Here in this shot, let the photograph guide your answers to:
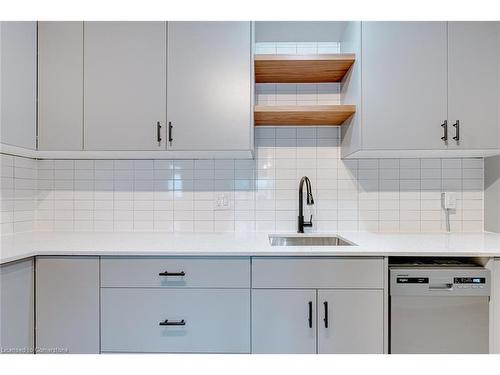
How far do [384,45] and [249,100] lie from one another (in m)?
0.81

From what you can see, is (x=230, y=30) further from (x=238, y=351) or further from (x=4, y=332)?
(x=4, y=332)

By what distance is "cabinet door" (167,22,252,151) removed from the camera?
5.88 ft

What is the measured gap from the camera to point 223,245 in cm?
167

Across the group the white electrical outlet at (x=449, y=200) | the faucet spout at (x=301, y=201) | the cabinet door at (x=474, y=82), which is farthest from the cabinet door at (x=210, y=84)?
the white electrical outlet at (x=449, y=200)

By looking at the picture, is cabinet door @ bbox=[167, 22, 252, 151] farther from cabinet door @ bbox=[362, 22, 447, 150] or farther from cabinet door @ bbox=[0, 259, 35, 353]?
cabinet door @ bbox=[0, 259, 35, 353]

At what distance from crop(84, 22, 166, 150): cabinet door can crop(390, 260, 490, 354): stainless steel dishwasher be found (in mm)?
1477

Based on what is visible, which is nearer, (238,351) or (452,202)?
(238,351)

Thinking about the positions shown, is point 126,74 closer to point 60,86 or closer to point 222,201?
point 60,86

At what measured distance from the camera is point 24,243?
5.59 ft

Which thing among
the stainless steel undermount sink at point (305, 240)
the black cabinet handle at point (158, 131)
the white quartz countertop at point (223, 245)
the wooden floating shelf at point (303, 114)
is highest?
the wooden floating shelf at point (303, 114)

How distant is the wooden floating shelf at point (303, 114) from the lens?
73.0 inches

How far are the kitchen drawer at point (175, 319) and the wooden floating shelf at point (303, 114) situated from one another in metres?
1.02

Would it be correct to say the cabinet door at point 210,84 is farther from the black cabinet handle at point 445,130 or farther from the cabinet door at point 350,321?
the black cabinet handle at point 445,130

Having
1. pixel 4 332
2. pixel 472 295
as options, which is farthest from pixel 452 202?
pixel 4 332
